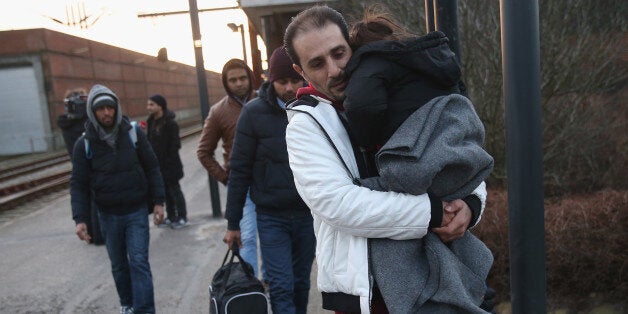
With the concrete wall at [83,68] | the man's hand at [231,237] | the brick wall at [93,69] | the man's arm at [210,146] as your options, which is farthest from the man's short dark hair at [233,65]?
the brick wall at [93,69]

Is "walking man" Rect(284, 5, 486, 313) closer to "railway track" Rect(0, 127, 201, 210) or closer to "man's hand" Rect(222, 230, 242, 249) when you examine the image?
"man's hand" Rect(222, 230, 242, 249)

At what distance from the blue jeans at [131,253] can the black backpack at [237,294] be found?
137 cm

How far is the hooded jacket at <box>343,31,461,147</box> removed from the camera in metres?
1.62

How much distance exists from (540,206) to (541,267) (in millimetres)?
199

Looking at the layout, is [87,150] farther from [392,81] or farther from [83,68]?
[83,68]

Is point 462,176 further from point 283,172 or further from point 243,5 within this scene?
point 243,5

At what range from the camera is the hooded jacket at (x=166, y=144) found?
7.63 metres

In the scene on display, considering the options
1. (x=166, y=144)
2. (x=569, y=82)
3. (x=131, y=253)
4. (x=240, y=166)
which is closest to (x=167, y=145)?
(x=166, y=144)

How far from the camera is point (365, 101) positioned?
5.24 ft

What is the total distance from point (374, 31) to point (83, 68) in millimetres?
33107

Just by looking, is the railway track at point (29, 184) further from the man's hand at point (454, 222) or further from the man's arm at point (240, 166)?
the man's hand at point (454, 222)

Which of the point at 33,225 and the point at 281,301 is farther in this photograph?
the point at 33,225

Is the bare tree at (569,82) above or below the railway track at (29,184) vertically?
above

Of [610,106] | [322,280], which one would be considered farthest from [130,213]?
[610,106]
